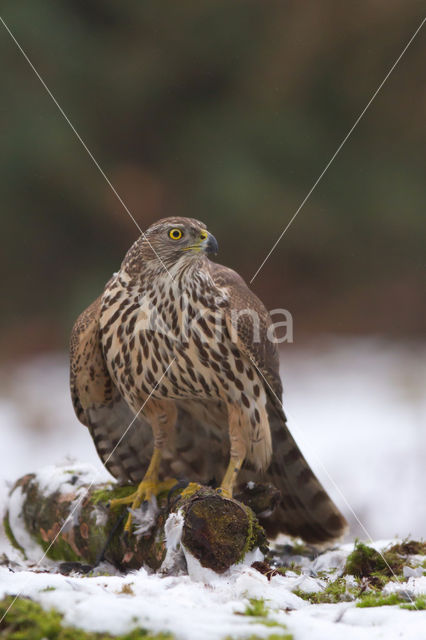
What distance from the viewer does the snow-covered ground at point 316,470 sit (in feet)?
6.49

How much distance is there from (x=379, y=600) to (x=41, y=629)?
107cm

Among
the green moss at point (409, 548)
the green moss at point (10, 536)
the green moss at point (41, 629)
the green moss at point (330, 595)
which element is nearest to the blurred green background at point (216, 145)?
the green moss at point (10, 536)

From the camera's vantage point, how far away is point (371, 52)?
10.4m

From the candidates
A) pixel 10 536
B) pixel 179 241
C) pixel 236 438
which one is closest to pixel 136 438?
pixel 236 438

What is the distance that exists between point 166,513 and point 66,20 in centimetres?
777

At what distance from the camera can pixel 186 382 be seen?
3.52 metres

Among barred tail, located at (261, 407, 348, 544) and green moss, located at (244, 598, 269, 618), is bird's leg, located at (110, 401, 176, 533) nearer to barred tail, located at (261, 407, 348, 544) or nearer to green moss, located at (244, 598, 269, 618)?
barred tail, located at (261, 407, 348, 544)

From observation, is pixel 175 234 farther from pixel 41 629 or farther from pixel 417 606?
pixel 41 629

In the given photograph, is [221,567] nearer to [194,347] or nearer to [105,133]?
[194,347]

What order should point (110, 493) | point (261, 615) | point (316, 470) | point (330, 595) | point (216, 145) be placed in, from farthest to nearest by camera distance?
point (216, 145)
point (316, 470)
point (110, 493)
point (330, 595)
point (261, 615)

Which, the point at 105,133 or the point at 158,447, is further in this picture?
the point at 105,133

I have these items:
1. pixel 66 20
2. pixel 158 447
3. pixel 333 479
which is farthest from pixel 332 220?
pixel 158 447

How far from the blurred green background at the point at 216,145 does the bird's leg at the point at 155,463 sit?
539cm

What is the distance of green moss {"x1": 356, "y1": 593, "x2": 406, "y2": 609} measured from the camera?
238cm
